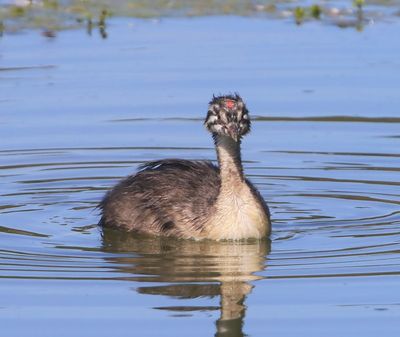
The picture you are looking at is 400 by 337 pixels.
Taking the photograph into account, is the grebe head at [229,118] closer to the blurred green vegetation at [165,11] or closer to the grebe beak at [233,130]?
the grebe beak at [233,130]

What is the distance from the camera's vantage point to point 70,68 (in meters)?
19.7

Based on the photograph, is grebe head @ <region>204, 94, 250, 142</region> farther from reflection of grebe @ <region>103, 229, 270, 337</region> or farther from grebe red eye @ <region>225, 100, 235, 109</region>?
reflection of grebe @ <region>103, 229, 270, 337</region>

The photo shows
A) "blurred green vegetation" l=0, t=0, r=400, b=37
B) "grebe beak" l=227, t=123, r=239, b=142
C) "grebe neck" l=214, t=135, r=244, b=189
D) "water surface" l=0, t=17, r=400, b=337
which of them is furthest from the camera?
"blurred green vegetation" l=0, t=0, r=400, b=37

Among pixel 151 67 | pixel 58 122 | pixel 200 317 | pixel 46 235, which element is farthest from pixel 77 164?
pixel 200 317

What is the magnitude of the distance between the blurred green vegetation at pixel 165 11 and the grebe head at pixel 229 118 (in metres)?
9.57

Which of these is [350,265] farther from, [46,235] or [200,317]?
[46,235]

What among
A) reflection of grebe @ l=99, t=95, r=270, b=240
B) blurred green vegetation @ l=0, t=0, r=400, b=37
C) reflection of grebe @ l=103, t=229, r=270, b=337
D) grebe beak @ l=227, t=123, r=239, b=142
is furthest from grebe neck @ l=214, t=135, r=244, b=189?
blurred green vegetation @ l=0, t=0, r=400, b=37

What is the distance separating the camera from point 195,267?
1216 centimetres

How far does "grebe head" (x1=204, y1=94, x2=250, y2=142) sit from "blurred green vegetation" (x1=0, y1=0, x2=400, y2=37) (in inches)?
377

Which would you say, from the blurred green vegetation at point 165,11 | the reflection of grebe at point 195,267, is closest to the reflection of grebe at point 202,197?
the reflection of grebe at point 195,267

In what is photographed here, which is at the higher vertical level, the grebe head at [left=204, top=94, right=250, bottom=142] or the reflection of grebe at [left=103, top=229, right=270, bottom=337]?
the grebe head at [left=204, top=94, right=250, bottom=142]

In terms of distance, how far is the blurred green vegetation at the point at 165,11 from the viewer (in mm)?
22578

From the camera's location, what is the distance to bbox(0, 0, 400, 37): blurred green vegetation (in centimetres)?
2258

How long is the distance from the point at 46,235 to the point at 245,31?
929cm
